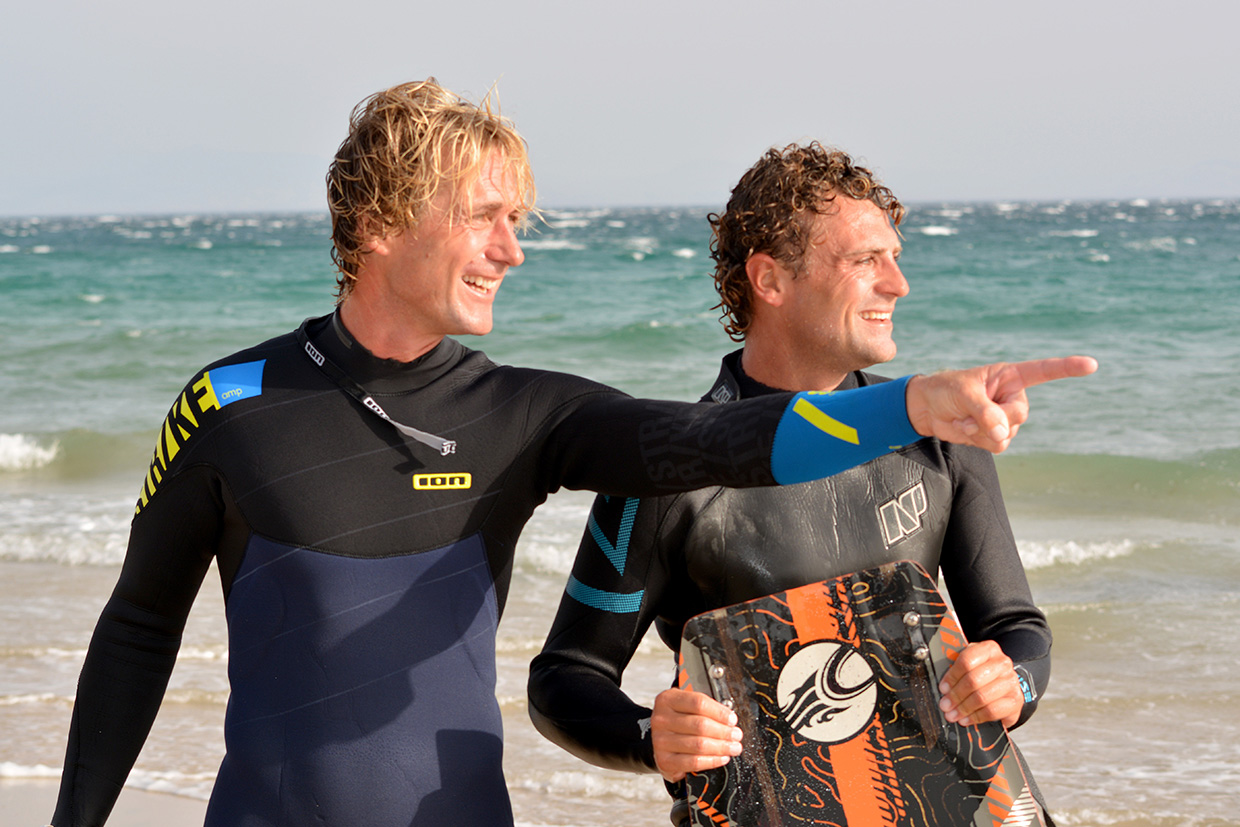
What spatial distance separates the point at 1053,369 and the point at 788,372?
102cm

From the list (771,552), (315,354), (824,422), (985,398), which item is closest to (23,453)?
(315,354)

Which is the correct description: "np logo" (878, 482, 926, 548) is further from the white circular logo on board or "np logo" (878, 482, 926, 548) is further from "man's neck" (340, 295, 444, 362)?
"man's neck" (340, 295, 444, 362)

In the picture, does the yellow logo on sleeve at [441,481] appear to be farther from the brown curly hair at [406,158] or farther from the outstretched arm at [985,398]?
the outstretched arm at [985,398]

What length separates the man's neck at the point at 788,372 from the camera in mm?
2439

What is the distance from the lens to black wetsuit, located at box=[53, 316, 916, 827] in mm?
1968

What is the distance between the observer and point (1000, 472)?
30.3ft

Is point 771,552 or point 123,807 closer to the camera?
point 771,552

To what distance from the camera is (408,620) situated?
2.01 m

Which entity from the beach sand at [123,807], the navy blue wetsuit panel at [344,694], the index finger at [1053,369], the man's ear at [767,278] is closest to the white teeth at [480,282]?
the navy blue wetsuit panel at [344,694]

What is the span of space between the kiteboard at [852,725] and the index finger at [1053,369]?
28.3 inches

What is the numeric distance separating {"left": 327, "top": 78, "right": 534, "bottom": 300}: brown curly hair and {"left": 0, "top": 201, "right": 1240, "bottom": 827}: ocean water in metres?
0.28

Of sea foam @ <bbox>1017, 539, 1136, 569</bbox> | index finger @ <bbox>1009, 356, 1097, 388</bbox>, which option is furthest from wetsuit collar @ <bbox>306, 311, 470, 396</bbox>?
sea foam @ <bbox>1017, 539, 1136, 569</bbox>

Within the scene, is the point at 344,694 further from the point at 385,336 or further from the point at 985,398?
the point at 985,398

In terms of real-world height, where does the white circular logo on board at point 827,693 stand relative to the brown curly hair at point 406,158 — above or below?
below
